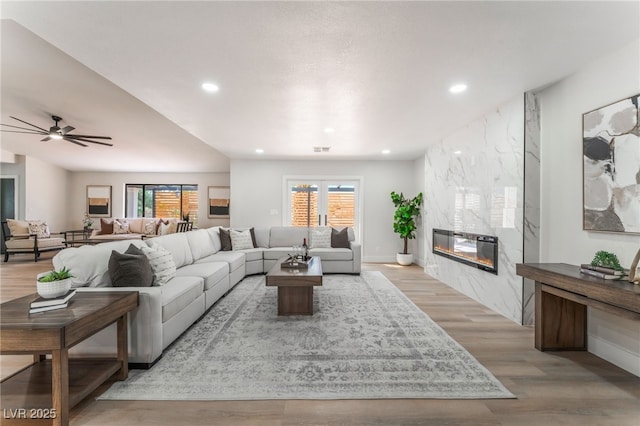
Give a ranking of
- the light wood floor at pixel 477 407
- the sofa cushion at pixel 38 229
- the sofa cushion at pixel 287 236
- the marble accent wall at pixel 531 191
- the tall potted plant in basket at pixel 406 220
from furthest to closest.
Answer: the sofa cushion at pixel 38 229, the tall potted plant in basket at pixel 406 220, the sofa cushion at pixel 287 236, the marble accent wall at pixel 531 191, the light wood floor at pixel 477 407

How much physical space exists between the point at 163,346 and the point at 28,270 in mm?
5698

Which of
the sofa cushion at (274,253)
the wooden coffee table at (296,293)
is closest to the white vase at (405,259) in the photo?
the sofa cushion at (274,253)

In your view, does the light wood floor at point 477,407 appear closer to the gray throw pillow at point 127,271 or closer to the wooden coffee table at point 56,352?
the wooden coffee table at point 56,352

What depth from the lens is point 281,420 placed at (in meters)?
1.72

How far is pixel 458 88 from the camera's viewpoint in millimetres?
3043

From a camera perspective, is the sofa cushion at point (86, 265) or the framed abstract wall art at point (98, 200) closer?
the sofa cushion at point (86, 265)

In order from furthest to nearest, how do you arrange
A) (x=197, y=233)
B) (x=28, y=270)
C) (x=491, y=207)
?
1. (x=28, y=270)
2. (x=197, y=233)
3. (x=491, y=207)

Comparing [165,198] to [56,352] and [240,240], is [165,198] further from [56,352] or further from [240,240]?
[56,352]

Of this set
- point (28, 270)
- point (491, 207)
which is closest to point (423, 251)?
point (491, 207)

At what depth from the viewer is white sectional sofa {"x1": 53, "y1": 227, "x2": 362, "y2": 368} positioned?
225 centimetres

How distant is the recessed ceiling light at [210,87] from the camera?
9.70 ft

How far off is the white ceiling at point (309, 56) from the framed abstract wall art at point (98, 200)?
473cm

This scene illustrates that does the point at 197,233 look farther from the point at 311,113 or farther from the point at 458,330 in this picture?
the point at 458,330

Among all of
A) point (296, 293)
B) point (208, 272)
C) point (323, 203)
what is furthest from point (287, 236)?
point (296, 293)
